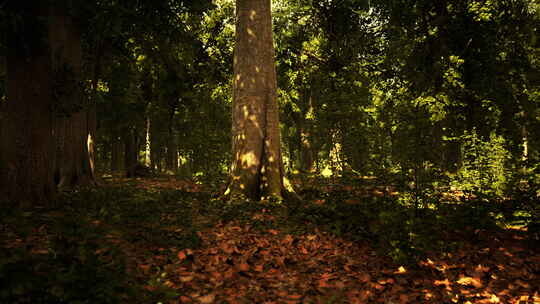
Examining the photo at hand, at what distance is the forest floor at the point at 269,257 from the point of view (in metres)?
3.75

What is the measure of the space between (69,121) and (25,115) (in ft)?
16.0

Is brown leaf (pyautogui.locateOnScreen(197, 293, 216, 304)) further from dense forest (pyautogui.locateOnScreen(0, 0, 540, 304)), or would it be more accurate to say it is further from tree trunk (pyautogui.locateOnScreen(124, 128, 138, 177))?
tree trunk (pyautogui.locateOnScreen(124, 128, 138, 177))

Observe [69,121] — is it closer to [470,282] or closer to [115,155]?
[470,282]

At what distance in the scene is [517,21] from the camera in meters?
12.0

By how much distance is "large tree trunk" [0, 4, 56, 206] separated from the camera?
20.5ft

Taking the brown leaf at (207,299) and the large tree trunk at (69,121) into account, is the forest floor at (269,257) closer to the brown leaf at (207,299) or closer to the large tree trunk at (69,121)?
the brown leaf at (207,299)

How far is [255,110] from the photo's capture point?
29.1 feet

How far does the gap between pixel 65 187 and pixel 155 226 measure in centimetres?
600

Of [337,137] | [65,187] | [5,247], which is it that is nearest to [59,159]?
[65,187]

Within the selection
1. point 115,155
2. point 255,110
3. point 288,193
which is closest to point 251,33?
point 255,110

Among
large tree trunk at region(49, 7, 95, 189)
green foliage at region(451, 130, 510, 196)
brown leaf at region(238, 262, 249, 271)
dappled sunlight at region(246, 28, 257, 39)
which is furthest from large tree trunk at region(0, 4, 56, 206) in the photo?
green foliage at region(451, 130, 510, 196)

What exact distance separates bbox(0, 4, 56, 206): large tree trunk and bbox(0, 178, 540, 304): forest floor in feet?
2.45

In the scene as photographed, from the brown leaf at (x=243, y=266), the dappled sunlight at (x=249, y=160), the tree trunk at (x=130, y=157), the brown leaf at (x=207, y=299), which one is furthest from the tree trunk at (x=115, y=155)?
the brown leaf at (x=207, y=299)

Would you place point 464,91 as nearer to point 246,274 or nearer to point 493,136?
point 493,136
